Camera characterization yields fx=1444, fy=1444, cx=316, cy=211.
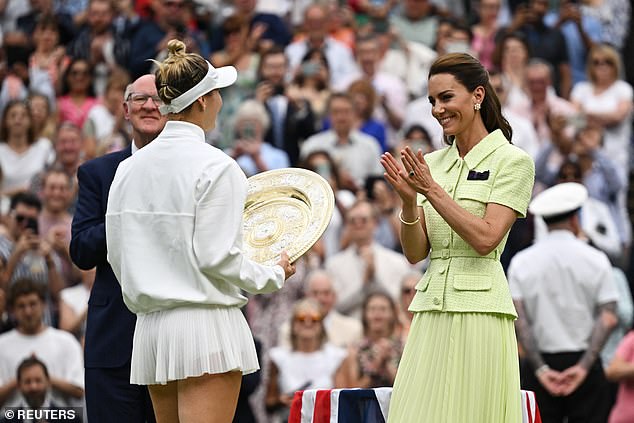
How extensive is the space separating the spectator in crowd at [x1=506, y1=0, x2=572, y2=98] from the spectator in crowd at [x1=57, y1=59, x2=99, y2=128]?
462 centimetres

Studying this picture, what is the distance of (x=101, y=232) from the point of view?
21.8 ft

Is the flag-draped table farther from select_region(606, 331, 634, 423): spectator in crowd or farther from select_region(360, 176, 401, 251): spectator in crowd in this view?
select_region(360, 176, 401, 251): spectator in crowd

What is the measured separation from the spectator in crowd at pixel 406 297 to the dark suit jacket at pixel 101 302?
15.9ft

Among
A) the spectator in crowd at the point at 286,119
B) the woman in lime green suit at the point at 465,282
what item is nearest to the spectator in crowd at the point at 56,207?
the spectator in crowd at the point at 286,119

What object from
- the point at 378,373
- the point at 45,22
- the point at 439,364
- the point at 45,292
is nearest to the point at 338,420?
the point at 439,364

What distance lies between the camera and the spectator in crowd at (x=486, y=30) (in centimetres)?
1591

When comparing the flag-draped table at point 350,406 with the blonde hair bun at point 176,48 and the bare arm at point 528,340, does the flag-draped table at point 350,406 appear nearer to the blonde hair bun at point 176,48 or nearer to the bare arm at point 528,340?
the blonde hair bun at point 176,48

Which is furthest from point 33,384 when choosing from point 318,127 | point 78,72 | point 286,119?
point 318,127

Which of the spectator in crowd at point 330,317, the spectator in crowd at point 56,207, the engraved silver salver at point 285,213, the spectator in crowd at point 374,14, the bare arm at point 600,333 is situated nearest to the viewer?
the engraved silver salver at point 285,213

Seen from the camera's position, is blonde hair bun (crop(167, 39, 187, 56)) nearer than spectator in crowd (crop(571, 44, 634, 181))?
Yes

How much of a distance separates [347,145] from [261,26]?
8.03ft

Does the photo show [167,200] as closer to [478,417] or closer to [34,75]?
[478,417]

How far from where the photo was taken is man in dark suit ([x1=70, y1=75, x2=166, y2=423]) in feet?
22.1

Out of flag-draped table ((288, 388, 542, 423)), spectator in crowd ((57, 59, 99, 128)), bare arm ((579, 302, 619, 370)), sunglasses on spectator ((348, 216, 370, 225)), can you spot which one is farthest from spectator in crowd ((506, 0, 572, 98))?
flag-draped table ((288, 388, 542, 423))
